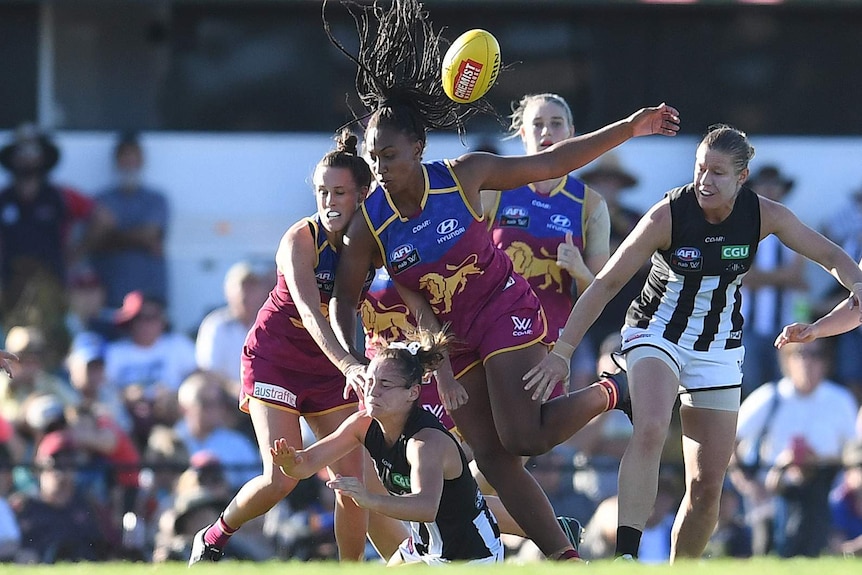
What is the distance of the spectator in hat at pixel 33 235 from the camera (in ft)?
37.3

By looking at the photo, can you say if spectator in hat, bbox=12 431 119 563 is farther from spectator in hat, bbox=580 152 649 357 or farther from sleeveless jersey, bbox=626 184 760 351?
sleeveless jersey, bbox=626 184 760 351

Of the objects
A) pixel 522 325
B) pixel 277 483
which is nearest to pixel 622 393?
pixel 522 325

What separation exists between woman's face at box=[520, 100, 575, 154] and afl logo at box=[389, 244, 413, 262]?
138 cm

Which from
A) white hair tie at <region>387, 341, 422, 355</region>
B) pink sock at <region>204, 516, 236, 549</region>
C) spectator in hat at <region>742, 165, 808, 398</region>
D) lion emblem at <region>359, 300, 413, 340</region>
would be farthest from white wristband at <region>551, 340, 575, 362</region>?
spectator in hat at <region>742, 165, 808, 398</region>

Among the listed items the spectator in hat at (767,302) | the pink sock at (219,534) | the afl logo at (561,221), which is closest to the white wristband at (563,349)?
the afl logo at (561,221)

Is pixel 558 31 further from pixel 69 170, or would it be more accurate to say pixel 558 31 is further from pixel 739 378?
pixel 739 378

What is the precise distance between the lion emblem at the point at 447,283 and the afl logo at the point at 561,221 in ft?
3.52

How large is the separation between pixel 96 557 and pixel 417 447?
3642 mm

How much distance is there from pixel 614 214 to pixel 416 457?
205 inches

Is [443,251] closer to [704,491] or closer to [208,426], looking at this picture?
[704,491]

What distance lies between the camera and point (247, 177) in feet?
38.5

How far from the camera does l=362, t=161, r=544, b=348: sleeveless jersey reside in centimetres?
644

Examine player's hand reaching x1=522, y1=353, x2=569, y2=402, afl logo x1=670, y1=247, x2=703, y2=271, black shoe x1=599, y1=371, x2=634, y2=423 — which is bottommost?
black shoe x1=599, y1=371, x2=634, y2=423

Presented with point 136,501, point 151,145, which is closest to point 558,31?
point 151,145
